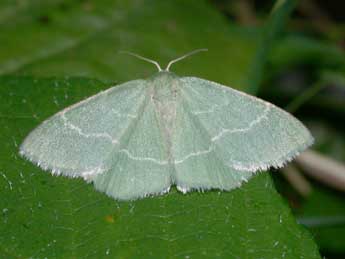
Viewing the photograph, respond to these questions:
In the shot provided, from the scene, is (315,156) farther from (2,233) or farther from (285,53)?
(2,233)

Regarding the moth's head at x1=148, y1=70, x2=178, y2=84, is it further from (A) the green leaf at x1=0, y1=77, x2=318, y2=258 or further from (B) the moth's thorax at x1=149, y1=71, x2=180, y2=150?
(A) the green leaf at x1=0, y1=77, x2=318, y2=258

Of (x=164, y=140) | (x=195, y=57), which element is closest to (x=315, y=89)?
(x=195, y=57)

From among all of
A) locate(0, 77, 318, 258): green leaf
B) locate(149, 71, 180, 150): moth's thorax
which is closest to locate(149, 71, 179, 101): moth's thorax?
locate(149, 71, 180, 150): moth's thorax

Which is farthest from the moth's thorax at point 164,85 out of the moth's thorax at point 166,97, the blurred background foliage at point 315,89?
the blurred background foliage at point 315,89

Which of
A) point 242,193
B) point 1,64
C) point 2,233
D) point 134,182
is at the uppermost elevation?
point 242,193

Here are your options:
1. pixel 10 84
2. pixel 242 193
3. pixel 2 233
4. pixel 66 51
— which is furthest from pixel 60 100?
pixel 66 51

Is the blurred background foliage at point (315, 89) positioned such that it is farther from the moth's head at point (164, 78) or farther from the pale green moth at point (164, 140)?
the moth's head at point (164, 78)

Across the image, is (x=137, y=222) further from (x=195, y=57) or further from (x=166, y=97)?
(x=195, y=57)
